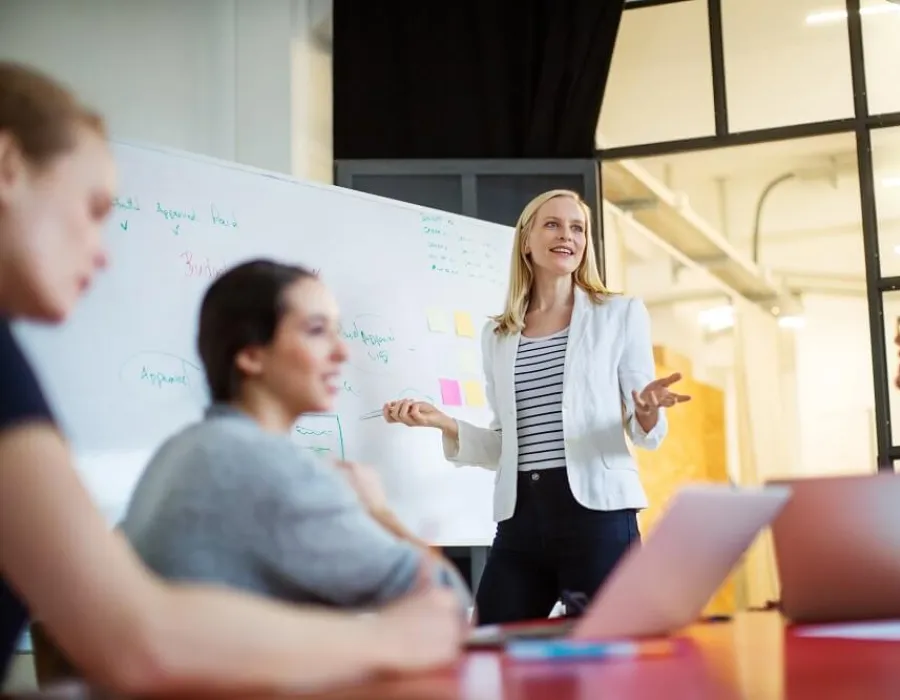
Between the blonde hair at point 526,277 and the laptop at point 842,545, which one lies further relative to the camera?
the blonde hair at point 526,277

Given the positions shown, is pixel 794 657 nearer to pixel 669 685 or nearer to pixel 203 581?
pixel 669 685

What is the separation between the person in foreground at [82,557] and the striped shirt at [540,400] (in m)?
1.55

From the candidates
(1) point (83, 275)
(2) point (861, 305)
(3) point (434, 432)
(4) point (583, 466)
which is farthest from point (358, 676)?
(2) point (861, 305)

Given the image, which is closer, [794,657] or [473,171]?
[794,657]

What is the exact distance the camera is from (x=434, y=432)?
311 cm

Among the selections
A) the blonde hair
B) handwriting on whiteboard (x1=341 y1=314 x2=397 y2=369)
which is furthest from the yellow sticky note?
the blonde hair

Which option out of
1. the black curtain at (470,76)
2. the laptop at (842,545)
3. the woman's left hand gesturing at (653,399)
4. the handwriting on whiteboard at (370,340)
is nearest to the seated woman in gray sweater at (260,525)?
the laptop at (842,545)

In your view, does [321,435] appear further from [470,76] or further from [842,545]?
[842,545]

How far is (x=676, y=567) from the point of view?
93cm

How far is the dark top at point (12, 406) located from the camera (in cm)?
71

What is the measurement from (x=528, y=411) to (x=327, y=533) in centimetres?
154

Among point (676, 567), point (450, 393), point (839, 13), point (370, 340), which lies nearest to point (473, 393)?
point (450, 393)

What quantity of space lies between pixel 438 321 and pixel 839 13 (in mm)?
1938

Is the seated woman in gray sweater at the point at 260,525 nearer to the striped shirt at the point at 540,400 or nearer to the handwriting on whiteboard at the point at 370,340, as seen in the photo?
the striped shirt at the point at 540,400
